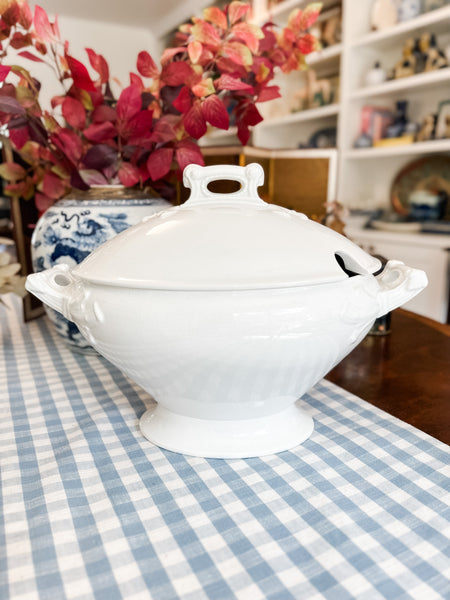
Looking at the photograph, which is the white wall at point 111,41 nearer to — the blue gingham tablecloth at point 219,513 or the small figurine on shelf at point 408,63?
the small figurine on shelf at point 408,63

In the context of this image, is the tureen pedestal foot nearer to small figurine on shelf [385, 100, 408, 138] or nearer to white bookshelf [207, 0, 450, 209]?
white bookshelf [207, 0, 450, 209]

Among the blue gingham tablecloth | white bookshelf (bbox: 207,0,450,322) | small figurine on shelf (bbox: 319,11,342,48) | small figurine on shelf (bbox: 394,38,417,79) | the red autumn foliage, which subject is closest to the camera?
the blue gingham tablecloth

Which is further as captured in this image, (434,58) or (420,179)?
(420,179)

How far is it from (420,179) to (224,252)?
2214 mm

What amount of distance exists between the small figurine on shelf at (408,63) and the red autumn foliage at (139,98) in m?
1.63

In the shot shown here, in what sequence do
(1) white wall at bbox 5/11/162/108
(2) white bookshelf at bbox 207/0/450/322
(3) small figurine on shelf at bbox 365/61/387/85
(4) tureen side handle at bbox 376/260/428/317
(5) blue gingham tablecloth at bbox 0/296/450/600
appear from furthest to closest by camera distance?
(1) white wall at bbox 5/11/162/108, (3) small figurine on shelf at bbox 365/61/387/85, (2) white bookshelf at bbox 207/0/450/322, (4) tureen side handle at bbox 376/260/428/317, (5) blue gingham tablecloth at bbox 0/296/450/600

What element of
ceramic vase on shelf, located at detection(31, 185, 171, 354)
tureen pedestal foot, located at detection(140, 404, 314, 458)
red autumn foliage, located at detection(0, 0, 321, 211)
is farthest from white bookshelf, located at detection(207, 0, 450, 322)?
tureen pedestal foot, located at detection(140, 404, 314, 458)

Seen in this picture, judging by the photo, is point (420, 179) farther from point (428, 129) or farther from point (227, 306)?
point (227, 306)

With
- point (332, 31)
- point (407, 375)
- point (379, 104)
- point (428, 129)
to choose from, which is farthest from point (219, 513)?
point (332, 31)

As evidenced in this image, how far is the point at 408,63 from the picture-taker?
2.05 m

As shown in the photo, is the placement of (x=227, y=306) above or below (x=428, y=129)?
below

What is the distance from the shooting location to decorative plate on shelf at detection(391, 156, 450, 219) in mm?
2168

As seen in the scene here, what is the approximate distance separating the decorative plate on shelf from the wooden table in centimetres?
163

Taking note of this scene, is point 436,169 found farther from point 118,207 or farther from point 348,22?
point 118,207
